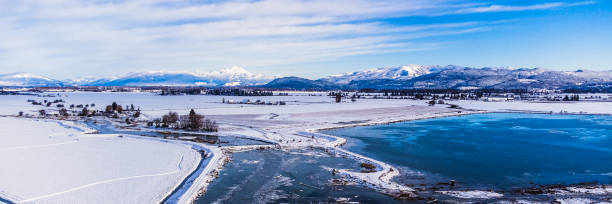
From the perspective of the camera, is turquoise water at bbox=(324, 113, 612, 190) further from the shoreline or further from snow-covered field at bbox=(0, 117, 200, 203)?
snow-covered field at bbox=(0, 117, 200, 203)

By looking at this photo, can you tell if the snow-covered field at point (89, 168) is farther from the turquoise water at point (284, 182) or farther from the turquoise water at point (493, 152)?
the turquoise water at point (493, 152)

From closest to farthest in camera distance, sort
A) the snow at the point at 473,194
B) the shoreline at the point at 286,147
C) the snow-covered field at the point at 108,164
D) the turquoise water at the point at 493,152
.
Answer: the snow at the point at 473,194
the snow-covered field at the point at 108,164
the shoreline at the point at 286,147
the turquoise water at the point at 493,152

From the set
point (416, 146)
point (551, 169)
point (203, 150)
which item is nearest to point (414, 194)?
point (551, 169)

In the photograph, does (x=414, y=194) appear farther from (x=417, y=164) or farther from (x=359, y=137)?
(x=359, y=137)

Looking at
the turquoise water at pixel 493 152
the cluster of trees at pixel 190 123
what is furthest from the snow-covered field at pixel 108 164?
the turquoise water at pixel 493 152

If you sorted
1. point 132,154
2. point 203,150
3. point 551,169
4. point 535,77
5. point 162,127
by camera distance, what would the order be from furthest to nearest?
1. point 535,77
2. point 162,127
3. point 203,150
4. point 132,154
5. point 551,169

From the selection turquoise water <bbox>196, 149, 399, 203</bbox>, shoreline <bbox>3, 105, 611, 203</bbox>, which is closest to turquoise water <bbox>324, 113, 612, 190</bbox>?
shoreline <bbox>3, 105, 611, 203</bbox>
